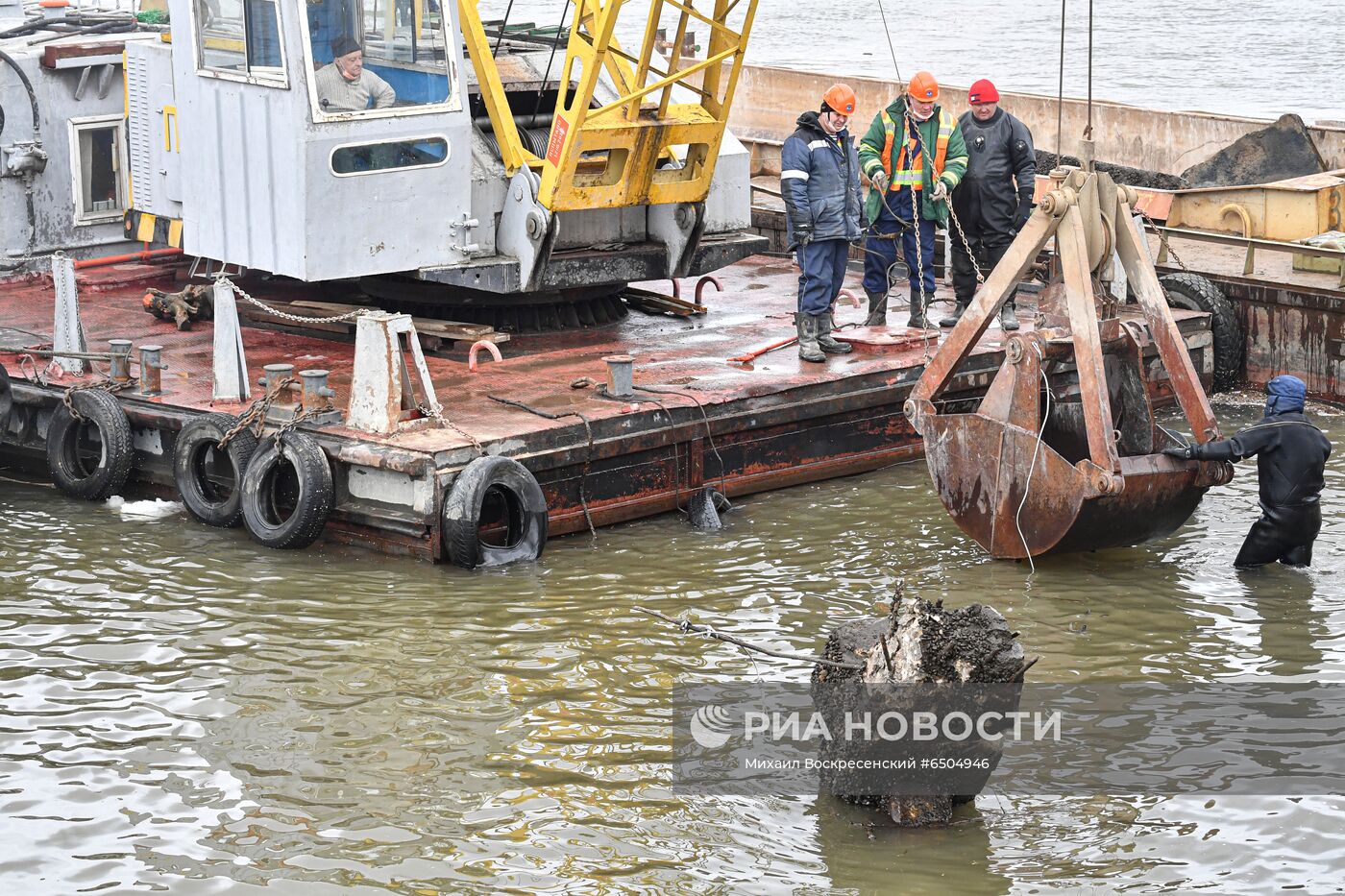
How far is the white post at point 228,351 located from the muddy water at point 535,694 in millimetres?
847

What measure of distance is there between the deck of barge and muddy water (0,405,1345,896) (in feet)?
0.80

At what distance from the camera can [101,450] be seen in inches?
398

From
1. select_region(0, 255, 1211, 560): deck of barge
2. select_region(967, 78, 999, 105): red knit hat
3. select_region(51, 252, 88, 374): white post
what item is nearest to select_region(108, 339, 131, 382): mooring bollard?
select_region(0, 255, 1211, 560): deck of barge

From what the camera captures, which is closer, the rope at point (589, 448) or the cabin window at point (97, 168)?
the rope at point (589, 448)

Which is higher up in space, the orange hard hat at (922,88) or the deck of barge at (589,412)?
the orange hard hat at (922,88)

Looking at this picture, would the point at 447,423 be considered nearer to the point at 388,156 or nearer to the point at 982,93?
the point at 388,156

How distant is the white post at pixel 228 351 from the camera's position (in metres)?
9.58

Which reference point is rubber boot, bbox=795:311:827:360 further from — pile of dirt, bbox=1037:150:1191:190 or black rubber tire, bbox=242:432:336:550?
pile of dirt, bbox=1037:150:1191:190

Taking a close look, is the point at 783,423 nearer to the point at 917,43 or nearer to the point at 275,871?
the point at 275,871

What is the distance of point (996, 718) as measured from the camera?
616 cm

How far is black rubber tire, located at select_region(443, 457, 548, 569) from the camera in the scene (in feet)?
28.6

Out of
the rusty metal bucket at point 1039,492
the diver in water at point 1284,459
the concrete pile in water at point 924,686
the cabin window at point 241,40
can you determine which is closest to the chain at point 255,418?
the cabin window at point 241,40

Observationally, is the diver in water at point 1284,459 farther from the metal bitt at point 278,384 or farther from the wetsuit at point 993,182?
the metal bitt at point 278,384

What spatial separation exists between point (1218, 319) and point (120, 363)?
298 inches
